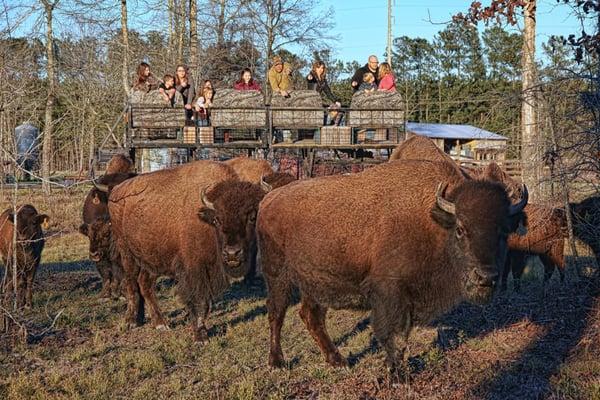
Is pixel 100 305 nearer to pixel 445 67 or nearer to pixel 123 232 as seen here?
pixel 123 232

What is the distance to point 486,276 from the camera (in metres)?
5.76

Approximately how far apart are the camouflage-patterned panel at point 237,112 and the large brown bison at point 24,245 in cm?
526

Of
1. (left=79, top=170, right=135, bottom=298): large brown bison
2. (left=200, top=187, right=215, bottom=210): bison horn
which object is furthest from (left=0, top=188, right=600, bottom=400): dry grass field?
(left=200, top=187, right=215, bottom=210): bison horn

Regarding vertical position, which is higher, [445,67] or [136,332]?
[445,67]

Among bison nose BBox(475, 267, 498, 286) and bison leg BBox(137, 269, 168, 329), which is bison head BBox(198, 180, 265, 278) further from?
bison nose BBox(475, 267, 498, 286)

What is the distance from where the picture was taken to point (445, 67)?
65.7 metres

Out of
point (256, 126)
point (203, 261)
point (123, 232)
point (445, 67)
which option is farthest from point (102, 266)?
point (445, 67)

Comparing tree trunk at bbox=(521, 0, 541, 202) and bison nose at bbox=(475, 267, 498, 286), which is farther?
tree trunk at bbox=(521, 0, 541, 202)

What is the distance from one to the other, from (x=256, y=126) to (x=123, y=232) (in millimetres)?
6169

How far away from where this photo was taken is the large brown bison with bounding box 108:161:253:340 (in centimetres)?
813

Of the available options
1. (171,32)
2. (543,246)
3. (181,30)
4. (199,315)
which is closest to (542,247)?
(543,246)

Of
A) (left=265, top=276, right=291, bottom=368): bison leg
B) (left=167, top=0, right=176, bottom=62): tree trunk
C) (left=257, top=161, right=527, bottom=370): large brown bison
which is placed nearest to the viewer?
(left=257, top=161, right=527, bottom=370): large brown bison

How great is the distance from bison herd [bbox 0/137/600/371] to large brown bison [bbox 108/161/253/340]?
0.02 meters

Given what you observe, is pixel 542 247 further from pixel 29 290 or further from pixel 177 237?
pixel 29 290
